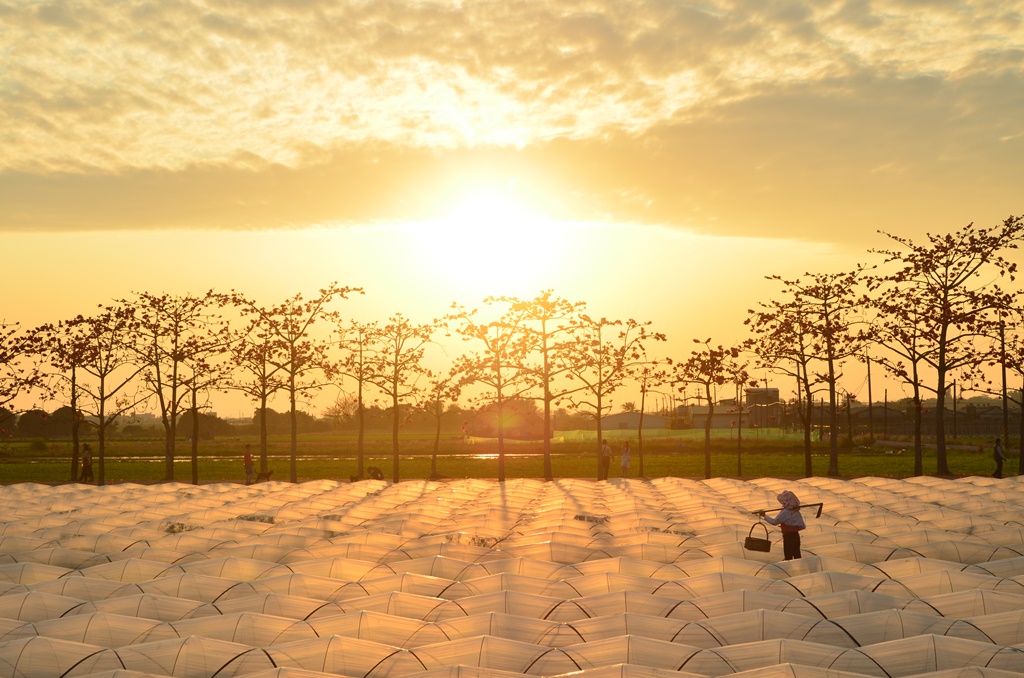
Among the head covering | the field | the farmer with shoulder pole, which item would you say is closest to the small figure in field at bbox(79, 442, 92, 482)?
the field

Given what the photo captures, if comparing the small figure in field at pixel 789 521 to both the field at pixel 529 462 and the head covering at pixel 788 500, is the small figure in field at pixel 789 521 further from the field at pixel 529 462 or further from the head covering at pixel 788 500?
the field at pixel 529 462

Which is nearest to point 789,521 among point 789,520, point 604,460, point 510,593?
point 789,520

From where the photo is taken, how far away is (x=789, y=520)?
21.8 metres

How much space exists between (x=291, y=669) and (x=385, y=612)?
4.37 m

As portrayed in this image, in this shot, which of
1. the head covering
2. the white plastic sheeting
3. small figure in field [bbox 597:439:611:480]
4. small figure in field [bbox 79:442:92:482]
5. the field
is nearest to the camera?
the white plastic sheeting

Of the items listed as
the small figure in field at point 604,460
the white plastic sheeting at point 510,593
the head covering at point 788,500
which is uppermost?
the head covering at point 788,500

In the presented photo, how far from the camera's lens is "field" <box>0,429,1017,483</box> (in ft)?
214

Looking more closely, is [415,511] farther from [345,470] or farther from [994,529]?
[345,470]

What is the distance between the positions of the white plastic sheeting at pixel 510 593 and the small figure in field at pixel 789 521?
554 millimetres

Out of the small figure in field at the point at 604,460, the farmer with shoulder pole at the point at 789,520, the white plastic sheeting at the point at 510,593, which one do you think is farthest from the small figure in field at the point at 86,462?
the farmer with shoulder pole at the point at 789,520

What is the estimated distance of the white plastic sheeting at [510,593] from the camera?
15.2 meters

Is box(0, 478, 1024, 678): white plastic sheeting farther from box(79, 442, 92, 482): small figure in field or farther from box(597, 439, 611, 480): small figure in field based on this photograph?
box(79, 442, 92, 482): small figure in field

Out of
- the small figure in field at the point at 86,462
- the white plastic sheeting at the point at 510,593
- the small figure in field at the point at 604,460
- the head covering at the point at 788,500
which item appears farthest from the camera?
the small figure in field at the point at 86,462

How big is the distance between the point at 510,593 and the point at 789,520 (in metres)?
7.39
